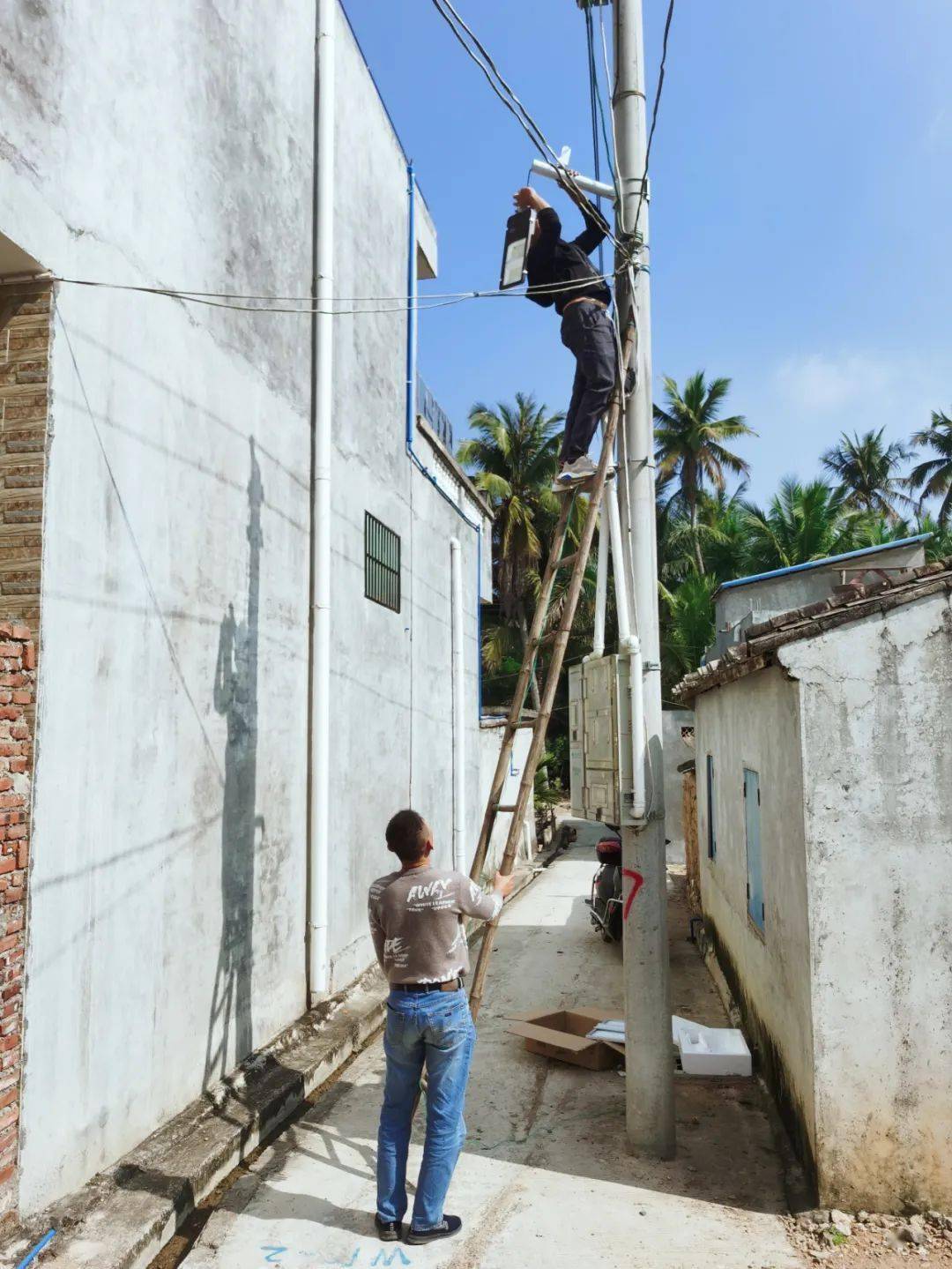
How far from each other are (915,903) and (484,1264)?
8.08ft

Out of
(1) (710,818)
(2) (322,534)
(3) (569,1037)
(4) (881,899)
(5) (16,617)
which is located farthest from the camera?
(1) (710,818)

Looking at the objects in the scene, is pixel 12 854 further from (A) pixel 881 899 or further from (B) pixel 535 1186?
(A) pixel 881 899

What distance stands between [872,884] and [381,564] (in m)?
6.11

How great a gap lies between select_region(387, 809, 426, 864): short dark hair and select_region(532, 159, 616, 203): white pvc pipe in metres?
3.80

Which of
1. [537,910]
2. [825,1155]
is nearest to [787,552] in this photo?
[537,910]

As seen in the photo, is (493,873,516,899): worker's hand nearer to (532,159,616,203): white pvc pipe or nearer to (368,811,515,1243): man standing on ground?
(368,811,515,1243): man standing on ground

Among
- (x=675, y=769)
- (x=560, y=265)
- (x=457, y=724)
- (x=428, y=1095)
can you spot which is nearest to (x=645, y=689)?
(x=428, y=1095)

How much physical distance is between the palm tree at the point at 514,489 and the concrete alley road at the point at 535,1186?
24382mm

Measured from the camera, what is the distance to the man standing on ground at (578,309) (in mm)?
5398

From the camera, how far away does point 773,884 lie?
5266mm

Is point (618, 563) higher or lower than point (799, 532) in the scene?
lower

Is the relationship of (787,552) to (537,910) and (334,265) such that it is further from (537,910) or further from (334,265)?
(334,265)

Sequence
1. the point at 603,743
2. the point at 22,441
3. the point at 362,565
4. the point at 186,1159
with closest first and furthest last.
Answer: the point at 22,441, the point at 186,1159, the point at 603,743, the point at 362,565

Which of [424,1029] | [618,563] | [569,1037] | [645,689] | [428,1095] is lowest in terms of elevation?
[569,1037]
